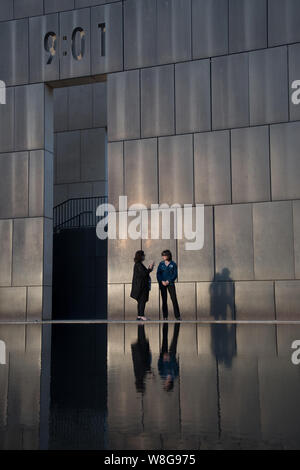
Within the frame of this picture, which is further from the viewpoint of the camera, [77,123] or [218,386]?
[77,123]

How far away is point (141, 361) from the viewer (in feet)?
23.3

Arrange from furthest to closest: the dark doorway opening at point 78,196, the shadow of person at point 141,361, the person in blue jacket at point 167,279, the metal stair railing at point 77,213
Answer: the metal stair railing at point 77,213
the dark doorway opening at point 78,196
the person in blue jacket at point 167,279
the shadow of person at point 141,361

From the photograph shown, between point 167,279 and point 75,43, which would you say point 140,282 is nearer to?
point 167,279

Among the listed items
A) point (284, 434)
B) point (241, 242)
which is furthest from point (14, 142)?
point (284, 434)

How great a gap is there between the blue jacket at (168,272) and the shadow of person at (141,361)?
696cm

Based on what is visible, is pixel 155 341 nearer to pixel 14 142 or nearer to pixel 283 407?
pixel 283 407

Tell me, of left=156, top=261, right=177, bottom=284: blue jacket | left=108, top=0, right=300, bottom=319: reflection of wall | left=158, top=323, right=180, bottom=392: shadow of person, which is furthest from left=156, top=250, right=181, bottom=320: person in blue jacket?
left=158, top=323, right=180, bottom=392: shadow of person

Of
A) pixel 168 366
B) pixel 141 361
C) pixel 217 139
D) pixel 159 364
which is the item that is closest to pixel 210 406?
pixel 168 366

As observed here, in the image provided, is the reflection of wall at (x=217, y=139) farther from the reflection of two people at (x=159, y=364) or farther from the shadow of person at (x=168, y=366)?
the shadow of person at (x=168, y=366)

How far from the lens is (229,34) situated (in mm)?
19438

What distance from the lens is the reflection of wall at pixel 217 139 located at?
18.4 meters

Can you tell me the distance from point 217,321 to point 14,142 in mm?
9272

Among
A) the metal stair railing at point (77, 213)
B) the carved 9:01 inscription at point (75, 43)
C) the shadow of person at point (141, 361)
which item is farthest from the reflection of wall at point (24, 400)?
the metal stair railing at point (77, 213)

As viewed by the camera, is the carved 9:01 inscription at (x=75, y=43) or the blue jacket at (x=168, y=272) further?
the carved 9:01 inscription at (x=75, y=43)
